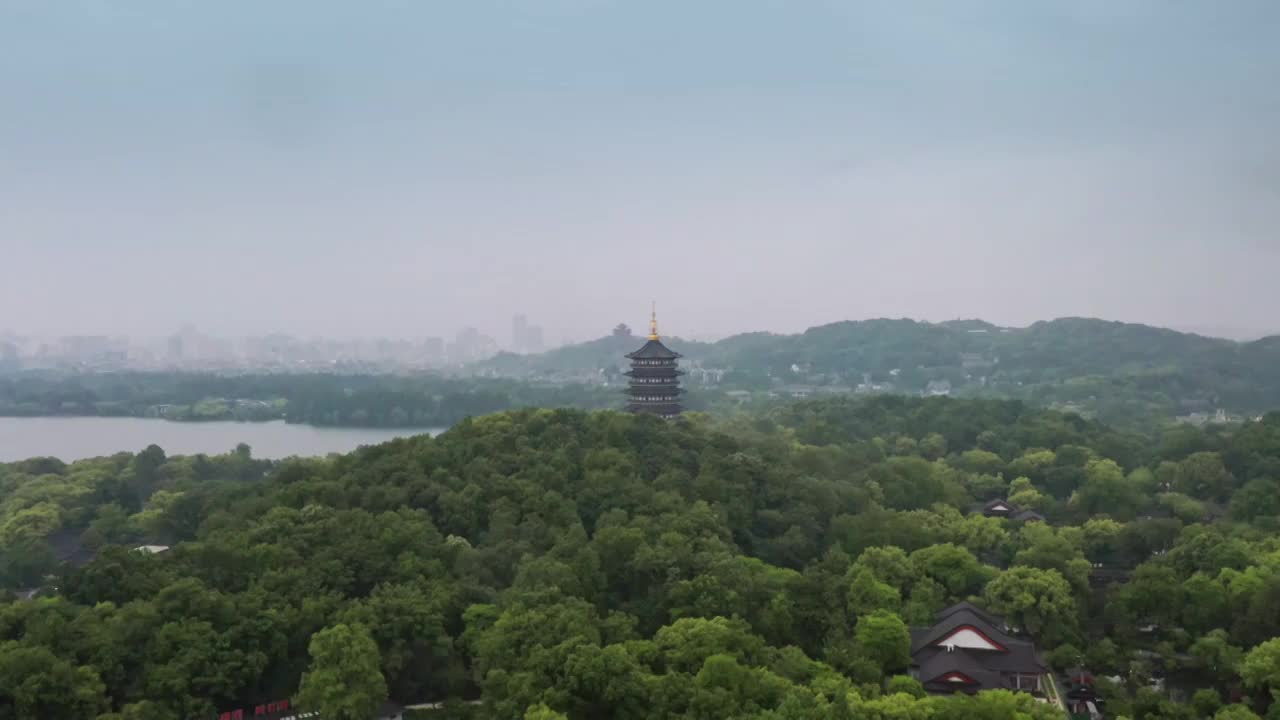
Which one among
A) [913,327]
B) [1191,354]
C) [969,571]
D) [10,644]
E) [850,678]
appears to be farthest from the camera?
[913,327]

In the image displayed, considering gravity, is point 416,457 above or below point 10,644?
above

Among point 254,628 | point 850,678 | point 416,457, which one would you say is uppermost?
point 416,457

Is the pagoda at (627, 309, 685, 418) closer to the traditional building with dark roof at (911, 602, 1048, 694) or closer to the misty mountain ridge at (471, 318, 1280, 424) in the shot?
the traditional building with dark roof at (911, 602, 1048, 694)

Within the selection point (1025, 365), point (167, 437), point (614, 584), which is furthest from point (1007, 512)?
point (1025, 365)

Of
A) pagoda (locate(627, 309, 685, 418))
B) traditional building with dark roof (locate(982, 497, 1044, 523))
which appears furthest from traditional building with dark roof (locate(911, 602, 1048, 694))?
pagoda (locate(627, 309, 685, 418))

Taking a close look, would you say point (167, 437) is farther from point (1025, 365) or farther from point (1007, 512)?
point (1025, 365)

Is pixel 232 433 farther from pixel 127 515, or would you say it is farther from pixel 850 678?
pixel 850 678

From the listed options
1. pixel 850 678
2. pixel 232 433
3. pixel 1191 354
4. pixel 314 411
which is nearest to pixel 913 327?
pixel 1191 354
